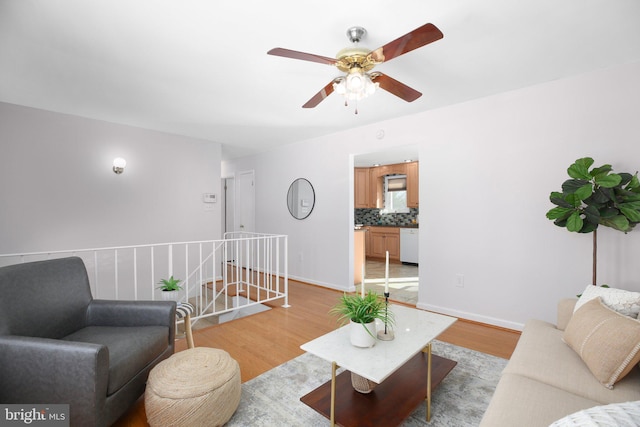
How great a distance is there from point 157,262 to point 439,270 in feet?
13.2

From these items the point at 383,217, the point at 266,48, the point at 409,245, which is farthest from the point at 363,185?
the point at 266,48

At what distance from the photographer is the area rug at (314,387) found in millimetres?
1737

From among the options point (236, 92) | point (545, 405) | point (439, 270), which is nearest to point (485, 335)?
point (439, 270)

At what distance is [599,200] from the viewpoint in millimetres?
2154

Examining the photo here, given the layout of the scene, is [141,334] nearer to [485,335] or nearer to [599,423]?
[599,423]

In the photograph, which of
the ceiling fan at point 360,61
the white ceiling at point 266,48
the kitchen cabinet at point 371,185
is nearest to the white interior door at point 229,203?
the kitchen cabinet at point 371,185

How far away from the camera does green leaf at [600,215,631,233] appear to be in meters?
2.07

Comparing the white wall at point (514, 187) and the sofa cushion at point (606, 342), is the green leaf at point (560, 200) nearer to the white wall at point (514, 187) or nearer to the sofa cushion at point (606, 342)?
the white wall at point (514, 187)

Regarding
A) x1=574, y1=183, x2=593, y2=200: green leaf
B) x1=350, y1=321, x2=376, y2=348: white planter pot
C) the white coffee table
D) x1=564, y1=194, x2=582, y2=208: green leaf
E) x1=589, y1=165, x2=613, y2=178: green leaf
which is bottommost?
the white coffee table

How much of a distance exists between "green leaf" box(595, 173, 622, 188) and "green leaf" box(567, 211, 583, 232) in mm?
268

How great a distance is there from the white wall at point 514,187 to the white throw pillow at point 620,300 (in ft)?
3.35

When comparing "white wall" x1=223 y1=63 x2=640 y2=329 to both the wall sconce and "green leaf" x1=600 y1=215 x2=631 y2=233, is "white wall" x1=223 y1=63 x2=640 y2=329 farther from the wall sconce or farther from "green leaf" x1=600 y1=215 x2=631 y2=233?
the wall sconce

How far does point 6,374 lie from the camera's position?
1.43 meters

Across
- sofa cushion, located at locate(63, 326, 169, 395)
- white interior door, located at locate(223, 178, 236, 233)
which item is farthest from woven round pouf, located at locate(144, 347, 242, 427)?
white interior door, located at locate(223, 178, 236, 233)
